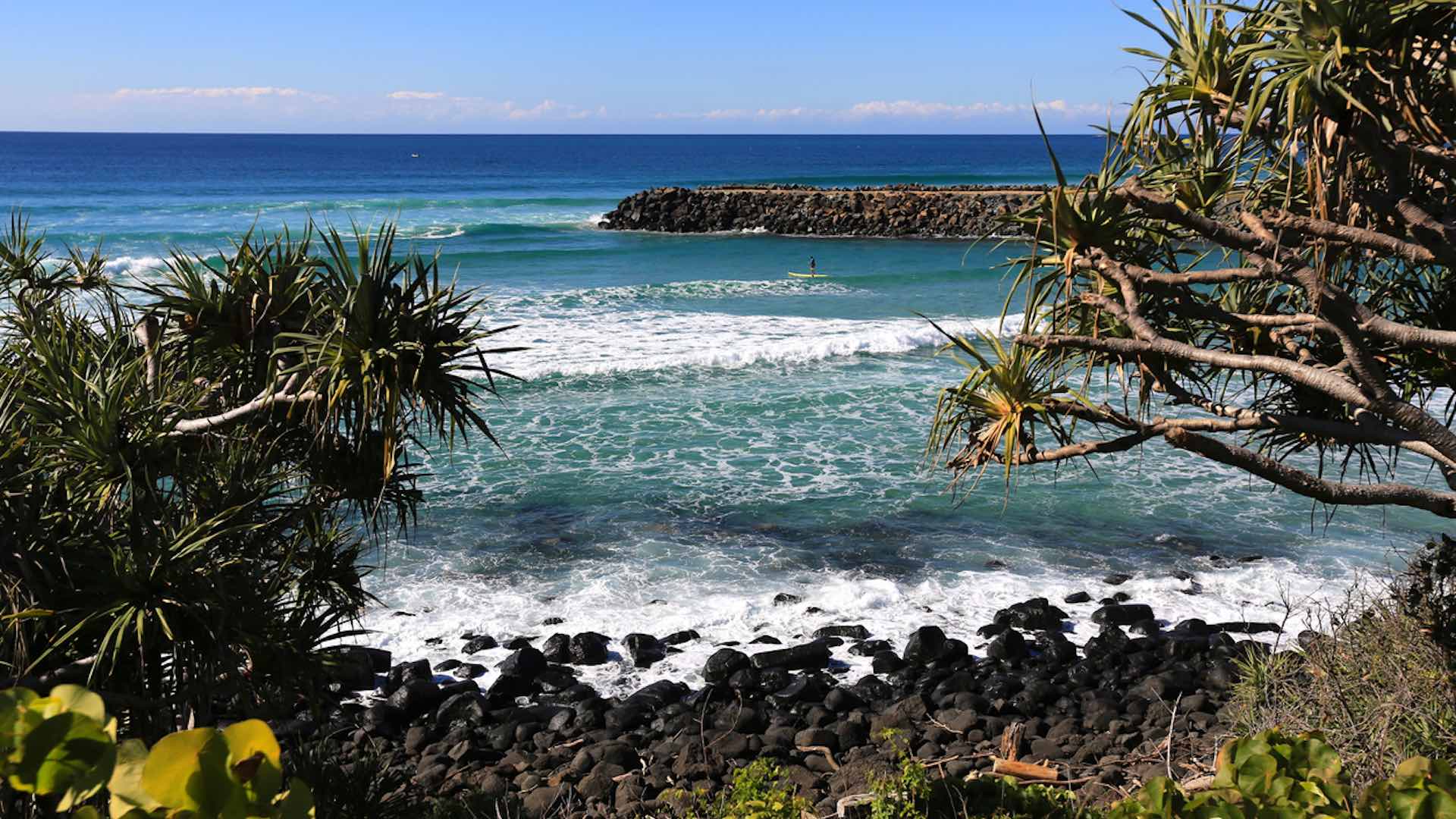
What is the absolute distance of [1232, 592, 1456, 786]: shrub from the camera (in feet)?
18.9

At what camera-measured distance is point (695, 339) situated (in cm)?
2753

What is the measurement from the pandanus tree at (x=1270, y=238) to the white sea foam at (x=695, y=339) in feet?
54.2

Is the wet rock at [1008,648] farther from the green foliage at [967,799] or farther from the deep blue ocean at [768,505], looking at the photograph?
the green foliage at [967,799]

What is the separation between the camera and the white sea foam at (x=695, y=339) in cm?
2442

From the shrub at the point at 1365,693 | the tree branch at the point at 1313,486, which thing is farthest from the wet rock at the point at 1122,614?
the tree branch at the point at 1313,486

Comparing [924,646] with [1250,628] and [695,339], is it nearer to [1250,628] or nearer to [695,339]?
[1250,628]

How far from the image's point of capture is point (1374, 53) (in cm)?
543

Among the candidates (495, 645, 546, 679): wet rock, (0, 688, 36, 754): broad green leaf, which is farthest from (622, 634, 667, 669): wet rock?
(0, 688, 36, 754): broad green leaf

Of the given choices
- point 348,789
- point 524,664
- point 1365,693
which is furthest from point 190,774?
point 524,664

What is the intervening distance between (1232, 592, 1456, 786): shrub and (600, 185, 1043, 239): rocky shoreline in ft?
163

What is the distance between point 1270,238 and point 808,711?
5.11 metres

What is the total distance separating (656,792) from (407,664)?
3300 millimetres

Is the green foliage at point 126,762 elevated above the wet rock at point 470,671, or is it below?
above

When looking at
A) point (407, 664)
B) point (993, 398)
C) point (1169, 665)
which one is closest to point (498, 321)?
point (407, 664)
